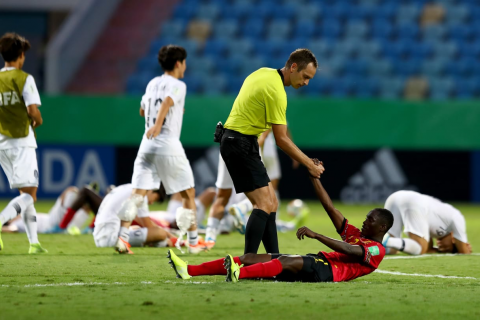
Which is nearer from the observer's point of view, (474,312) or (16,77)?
(474,312)

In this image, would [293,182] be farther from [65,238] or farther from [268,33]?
[65,238]

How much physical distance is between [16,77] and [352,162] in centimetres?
1073

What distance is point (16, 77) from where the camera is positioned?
7.65 m

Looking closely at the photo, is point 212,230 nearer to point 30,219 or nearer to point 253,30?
point 30,219

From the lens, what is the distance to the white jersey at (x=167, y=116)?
8.12m

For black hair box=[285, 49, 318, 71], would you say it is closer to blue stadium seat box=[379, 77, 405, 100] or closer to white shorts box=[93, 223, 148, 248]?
white shorts box=[93, 223, 148, 248]

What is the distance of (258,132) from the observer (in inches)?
248

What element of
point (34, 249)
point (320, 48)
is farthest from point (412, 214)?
point (320, 48)

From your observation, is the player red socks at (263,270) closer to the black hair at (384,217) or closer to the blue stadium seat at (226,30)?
the black hair at (384,217)

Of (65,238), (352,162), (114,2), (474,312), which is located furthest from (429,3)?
(474,312)

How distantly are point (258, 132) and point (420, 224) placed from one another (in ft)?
9.23

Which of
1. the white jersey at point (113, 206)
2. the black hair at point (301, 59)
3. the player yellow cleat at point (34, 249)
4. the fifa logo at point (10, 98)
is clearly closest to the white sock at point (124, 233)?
the white jersey at point (113, 206)

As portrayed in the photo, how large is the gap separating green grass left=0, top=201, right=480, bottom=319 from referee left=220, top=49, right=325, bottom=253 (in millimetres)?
575

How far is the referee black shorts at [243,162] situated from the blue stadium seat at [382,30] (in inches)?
602
